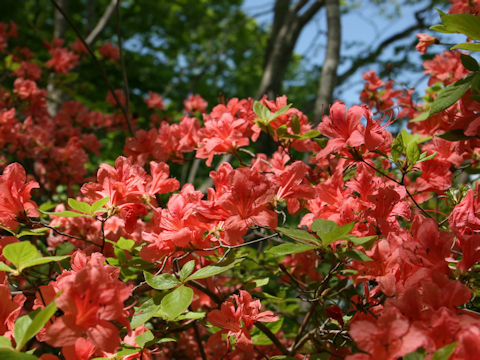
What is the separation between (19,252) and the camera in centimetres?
81

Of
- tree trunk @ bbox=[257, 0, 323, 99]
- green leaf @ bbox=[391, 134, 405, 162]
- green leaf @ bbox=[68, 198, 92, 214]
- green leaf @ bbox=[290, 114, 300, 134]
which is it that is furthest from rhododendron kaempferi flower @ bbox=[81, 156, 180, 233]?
tree trunk @ bbox=[257, 0, 323, 99]

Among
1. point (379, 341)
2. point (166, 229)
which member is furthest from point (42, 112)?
point (379, 341)

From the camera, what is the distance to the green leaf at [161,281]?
0.89m

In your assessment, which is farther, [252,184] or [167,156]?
[167,156]

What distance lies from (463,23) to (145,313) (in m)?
0.99

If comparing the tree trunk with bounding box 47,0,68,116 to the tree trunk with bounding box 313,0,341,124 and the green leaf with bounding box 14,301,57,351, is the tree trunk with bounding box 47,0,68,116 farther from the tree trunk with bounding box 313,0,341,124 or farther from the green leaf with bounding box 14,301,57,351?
the green leaf with bounding box 14,301,57,351

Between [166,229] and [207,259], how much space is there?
30 centimetres

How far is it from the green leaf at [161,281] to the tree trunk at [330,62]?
2444 millimetres

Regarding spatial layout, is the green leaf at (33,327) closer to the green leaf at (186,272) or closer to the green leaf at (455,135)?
the green leaf at (186,272)

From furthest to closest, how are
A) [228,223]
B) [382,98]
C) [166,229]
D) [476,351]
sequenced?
[382,98] → [166,229] → [228,223] → [476,351]

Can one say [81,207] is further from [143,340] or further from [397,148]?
[397,148]

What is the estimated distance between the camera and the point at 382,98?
86.4 inches

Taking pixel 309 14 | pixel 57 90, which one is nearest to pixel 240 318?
pixel 309 14

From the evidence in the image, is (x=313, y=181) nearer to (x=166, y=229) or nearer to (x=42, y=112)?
(x=166, y=229)
